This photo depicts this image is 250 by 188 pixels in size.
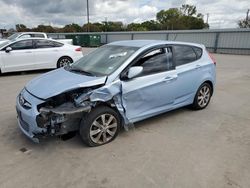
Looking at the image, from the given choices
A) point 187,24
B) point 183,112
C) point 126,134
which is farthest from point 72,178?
point 187,24

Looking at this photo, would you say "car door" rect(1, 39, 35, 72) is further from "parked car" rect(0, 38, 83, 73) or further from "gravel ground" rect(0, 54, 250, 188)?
"gravel ground" rect(0, 54, 250, 188)

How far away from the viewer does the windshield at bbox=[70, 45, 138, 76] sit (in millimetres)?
3669

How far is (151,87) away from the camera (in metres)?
3.81

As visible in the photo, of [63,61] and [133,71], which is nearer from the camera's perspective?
[133,71]

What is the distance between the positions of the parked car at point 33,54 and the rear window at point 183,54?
635 centimetres

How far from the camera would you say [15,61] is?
28.6 ft

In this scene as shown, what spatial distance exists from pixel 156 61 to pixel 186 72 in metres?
0.76

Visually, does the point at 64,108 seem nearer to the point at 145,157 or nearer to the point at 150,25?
the point at 145,157

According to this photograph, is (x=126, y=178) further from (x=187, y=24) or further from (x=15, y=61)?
(x=187, y=24)

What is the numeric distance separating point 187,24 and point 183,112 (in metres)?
56.3

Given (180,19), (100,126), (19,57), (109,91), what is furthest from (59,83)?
(180,19)

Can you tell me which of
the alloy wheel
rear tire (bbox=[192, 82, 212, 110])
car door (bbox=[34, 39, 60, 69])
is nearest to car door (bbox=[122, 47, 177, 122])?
rear tire (bbox=[192, 82, 212, 110])

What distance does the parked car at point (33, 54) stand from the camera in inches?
338

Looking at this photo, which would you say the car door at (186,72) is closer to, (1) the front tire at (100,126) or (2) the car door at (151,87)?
(2) the car door at (151,87)
